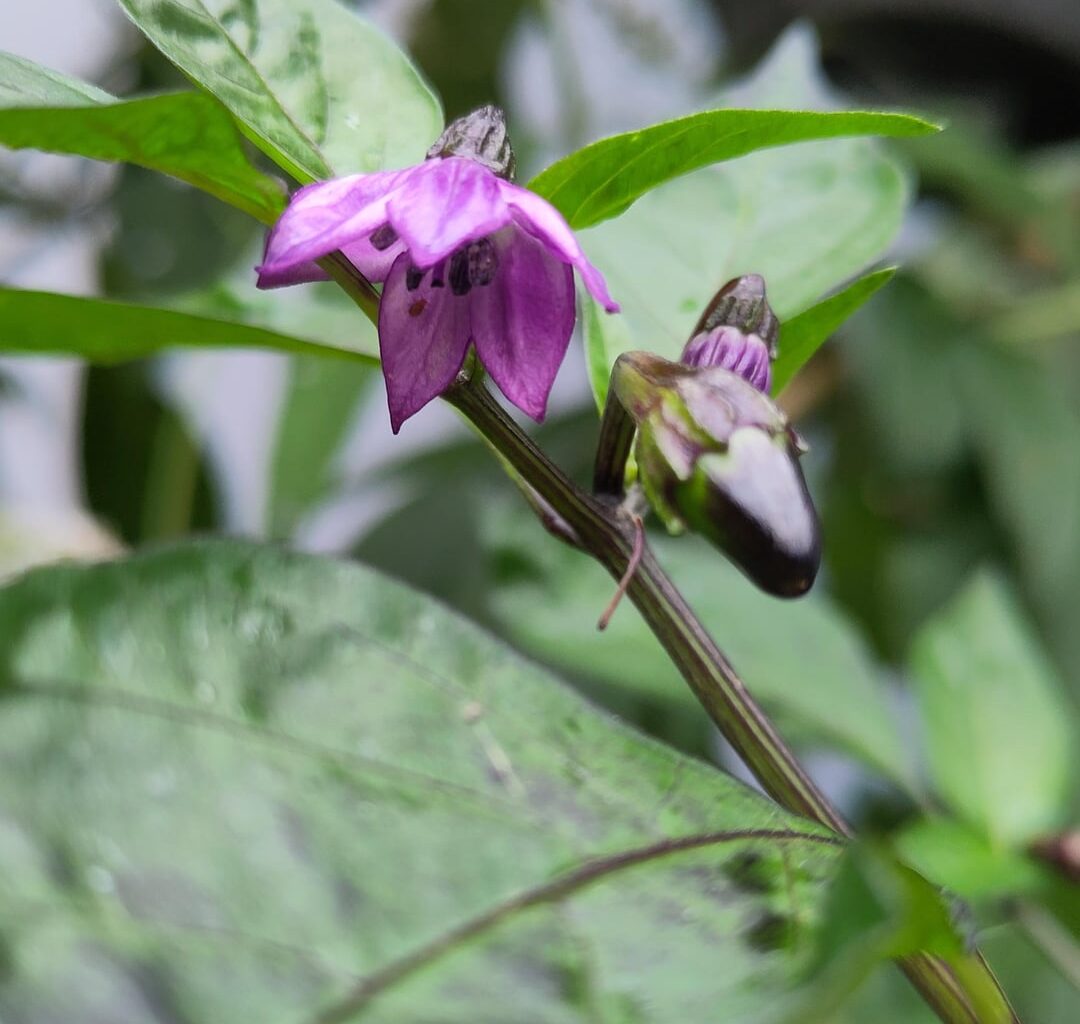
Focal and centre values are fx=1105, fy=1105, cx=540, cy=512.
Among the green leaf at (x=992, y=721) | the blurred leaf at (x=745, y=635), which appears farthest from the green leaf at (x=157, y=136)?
the green leaf at (x=992, y=721)

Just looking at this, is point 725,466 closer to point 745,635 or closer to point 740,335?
point 740,335

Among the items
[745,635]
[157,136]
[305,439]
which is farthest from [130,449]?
[157,136]

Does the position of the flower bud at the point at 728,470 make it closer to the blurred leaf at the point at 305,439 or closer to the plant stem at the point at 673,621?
the plant stem at the point at 673,621

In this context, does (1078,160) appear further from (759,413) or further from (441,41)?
(759,413)

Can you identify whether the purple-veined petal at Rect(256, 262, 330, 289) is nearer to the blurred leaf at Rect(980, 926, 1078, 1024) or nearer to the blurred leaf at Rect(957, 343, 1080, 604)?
the blurred leaf at Rect(980, 926, 1078, 1024)

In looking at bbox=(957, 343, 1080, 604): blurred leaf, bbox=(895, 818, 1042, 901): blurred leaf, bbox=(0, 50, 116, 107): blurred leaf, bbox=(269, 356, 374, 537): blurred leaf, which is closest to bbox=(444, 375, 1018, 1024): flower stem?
bbox=(0, 50, 116, 107): blurred leaf

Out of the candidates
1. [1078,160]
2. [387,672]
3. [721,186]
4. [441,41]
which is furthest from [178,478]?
[1078,160]
